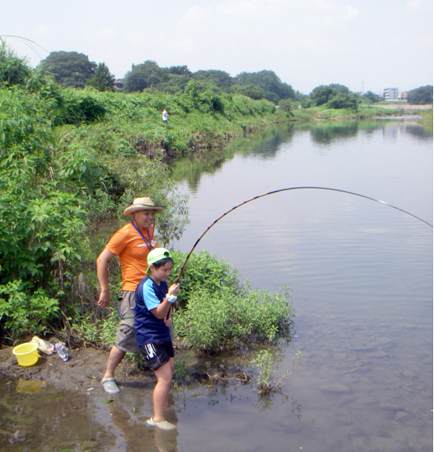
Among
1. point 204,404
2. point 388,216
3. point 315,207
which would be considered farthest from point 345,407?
point 315,207

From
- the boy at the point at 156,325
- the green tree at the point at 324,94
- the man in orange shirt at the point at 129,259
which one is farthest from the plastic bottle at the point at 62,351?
the green tree at the point at 324,94

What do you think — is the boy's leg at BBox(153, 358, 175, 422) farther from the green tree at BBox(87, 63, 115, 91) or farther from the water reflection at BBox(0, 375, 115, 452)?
the green tree at BBox(87, 63, 115, 91)

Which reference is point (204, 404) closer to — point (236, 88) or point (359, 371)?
point (359, 371)

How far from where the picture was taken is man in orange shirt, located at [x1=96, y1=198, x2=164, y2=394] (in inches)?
165

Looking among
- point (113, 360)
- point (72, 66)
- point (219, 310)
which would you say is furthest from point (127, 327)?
point (72, 66)

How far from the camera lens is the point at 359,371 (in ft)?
17.0

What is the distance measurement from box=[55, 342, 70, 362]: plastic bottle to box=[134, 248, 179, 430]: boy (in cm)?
132

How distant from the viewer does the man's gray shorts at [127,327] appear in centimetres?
420

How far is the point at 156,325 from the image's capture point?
3.79 meters

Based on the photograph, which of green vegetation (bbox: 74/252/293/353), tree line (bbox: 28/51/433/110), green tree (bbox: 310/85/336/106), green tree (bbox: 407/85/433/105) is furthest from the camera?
green tree (bbox: 407/85/433/105)

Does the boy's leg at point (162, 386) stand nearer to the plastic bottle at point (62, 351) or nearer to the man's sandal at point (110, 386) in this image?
the man's sandal at point (110, 386)

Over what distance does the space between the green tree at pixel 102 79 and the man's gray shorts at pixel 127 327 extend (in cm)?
4916

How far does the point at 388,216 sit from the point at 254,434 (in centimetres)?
932

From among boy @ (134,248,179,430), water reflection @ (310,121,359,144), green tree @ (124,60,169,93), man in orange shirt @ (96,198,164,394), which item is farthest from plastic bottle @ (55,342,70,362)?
green tree @ (124,60,169,93)
